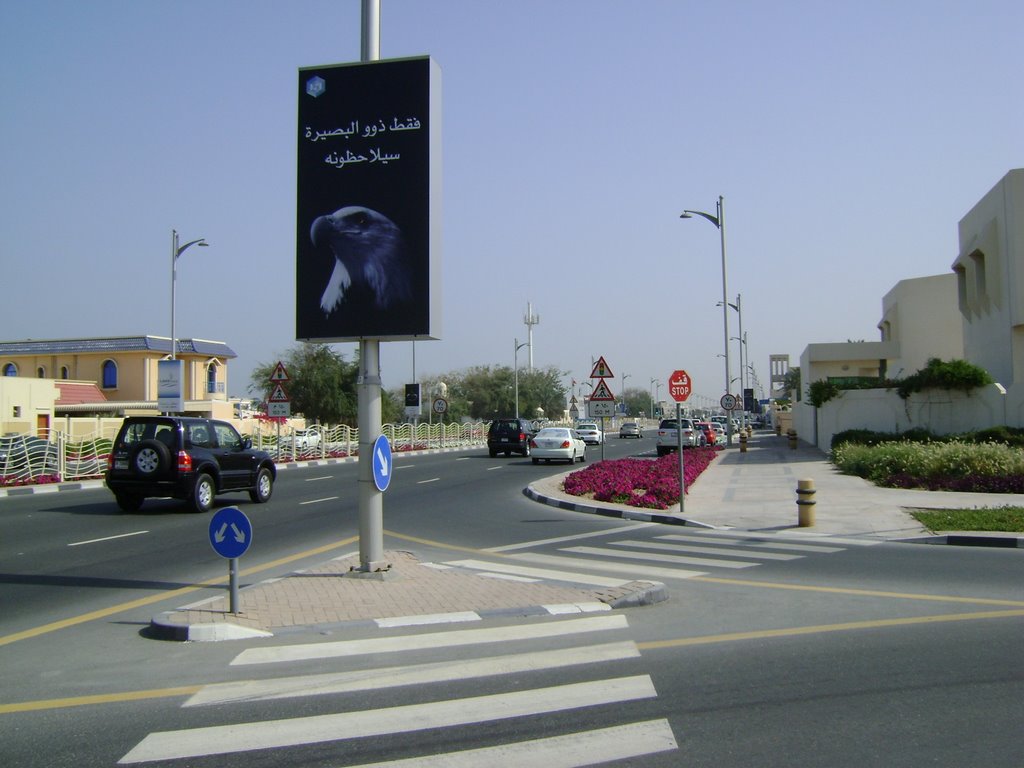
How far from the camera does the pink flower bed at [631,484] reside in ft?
62.3

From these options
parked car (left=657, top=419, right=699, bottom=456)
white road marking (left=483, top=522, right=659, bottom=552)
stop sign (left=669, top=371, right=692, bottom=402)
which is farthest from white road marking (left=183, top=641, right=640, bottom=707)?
parked car (left=657, top=419, right=699, bottom=456)

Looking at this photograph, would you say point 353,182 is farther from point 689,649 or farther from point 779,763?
point 779,763

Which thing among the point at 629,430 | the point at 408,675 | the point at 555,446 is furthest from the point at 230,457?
the point at 629,430

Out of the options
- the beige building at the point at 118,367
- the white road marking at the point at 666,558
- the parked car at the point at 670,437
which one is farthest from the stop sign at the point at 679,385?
the beige building at the point at 118,367

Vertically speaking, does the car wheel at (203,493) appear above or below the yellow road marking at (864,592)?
above

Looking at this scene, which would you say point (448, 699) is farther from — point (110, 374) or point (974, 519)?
point (110, 374)

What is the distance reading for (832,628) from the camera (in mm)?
7793

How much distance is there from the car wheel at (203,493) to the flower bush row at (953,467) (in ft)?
52.3

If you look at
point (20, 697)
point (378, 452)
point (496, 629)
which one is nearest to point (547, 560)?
point (378, 452)

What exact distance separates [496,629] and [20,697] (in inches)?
148

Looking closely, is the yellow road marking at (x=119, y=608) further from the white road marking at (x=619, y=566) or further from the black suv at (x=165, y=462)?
the black suv at (x=165, y=462)

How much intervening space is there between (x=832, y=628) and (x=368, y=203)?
672 centimetres

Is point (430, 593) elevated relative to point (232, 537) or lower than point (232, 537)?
lower

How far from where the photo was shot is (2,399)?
38000 millimetres
